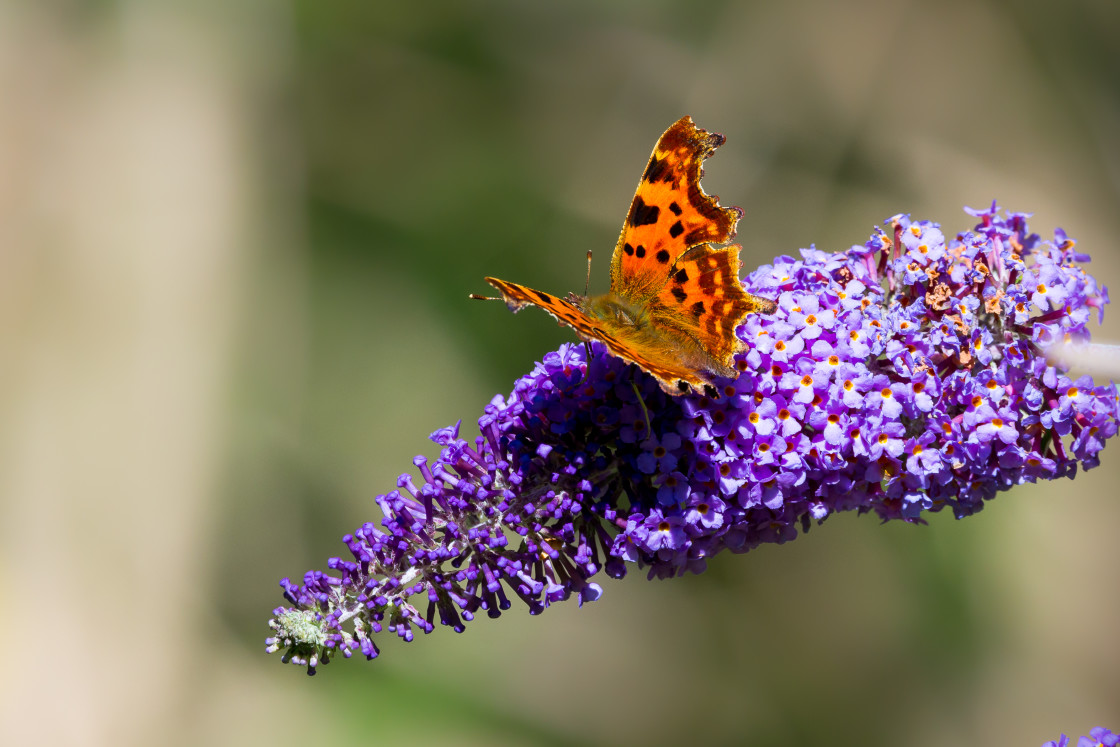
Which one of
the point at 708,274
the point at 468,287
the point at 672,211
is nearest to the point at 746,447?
the point at 708,274

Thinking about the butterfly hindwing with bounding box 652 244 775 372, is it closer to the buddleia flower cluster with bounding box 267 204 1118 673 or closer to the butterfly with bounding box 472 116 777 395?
the butterfly with bounding box 472 116 777 395

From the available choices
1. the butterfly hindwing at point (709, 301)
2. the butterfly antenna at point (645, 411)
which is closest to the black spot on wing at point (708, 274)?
the butterfly hindwing at point (709, 301)

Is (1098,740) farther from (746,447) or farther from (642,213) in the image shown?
(642,213)

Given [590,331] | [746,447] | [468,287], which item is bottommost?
[746,447]

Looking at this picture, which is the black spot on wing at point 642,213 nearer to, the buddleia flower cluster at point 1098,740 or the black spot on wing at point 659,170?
the black spot on wing at point 659,170

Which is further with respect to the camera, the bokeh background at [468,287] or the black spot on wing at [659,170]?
the bokeh background at [468,287]

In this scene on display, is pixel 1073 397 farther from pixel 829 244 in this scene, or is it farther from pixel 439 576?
pixel 829 244
